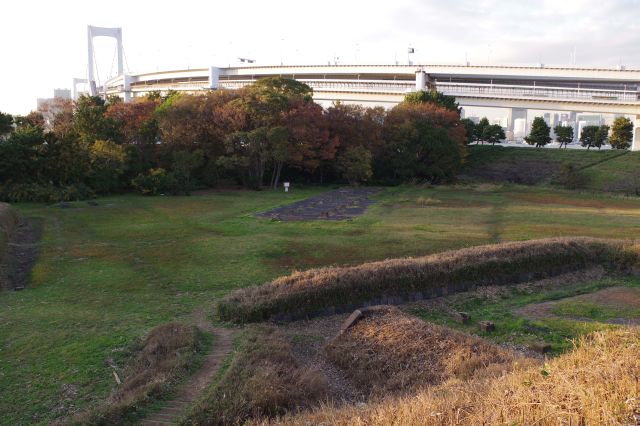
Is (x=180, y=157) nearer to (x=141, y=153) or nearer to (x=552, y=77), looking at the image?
(x=141, y=153)

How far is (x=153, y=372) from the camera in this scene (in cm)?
904

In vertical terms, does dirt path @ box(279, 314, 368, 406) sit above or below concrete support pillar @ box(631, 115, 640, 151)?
below

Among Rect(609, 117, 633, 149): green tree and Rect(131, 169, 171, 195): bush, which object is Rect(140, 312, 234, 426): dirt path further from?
Rect(609, 117, 633, 149): green tree

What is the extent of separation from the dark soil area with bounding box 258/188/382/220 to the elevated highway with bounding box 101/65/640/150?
28904mm

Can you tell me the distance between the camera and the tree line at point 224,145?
36.6 meters

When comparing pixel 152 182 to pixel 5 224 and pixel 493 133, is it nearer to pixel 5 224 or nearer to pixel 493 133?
pixel 5 224

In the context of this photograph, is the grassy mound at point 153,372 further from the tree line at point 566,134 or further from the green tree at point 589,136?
the green tree at point 589,136

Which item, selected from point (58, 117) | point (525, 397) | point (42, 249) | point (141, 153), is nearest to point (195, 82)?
point (58, 117)

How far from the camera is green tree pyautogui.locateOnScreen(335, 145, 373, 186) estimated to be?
4516 cm

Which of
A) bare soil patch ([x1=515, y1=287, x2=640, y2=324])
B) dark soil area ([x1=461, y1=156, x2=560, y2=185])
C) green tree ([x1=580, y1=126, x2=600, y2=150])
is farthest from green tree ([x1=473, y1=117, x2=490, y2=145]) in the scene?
bare soil patch ([x1=515, y1=287, x2=640, y2=324])

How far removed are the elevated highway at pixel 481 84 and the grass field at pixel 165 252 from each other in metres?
23.6

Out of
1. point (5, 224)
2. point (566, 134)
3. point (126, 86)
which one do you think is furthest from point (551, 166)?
point (126, 86)

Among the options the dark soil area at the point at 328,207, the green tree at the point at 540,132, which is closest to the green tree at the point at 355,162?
the dark soil area at the point at 328,207

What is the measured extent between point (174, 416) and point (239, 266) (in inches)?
399
